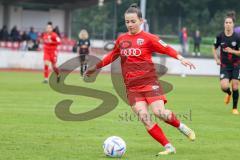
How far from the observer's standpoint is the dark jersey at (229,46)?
16.6m

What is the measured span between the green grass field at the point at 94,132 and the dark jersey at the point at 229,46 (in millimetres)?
1277

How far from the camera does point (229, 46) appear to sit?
16578 millimetres

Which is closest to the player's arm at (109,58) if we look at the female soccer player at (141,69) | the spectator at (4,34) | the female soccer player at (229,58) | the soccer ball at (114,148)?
the female soccer player at (141,69)

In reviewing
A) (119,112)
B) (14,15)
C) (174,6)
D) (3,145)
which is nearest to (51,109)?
(119,112)

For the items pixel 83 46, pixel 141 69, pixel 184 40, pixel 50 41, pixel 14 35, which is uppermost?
pixel 141 69

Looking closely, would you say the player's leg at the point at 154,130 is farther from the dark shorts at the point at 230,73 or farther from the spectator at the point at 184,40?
the spectator at the point at 184,40

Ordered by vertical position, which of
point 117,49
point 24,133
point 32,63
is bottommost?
point 32,63

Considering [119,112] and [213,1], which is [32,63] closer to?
[119,112]

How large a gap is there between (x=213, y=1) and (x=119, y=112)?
48.0 metres

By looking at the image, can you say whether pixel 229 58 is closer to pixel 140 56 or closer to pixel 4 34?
pixel 140 56

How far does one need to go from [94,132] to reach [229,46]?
18.3ft

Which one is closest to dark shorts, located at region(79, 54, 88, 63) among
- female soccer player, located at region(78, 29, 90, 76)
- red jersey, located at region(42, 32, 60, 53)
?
female soccer player, located at region(78, 29, 90, 76)

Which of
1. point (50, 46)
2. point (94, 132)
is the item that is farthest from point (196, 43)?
point (94, 132)

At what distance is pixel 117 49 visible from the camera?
34.3 feet
